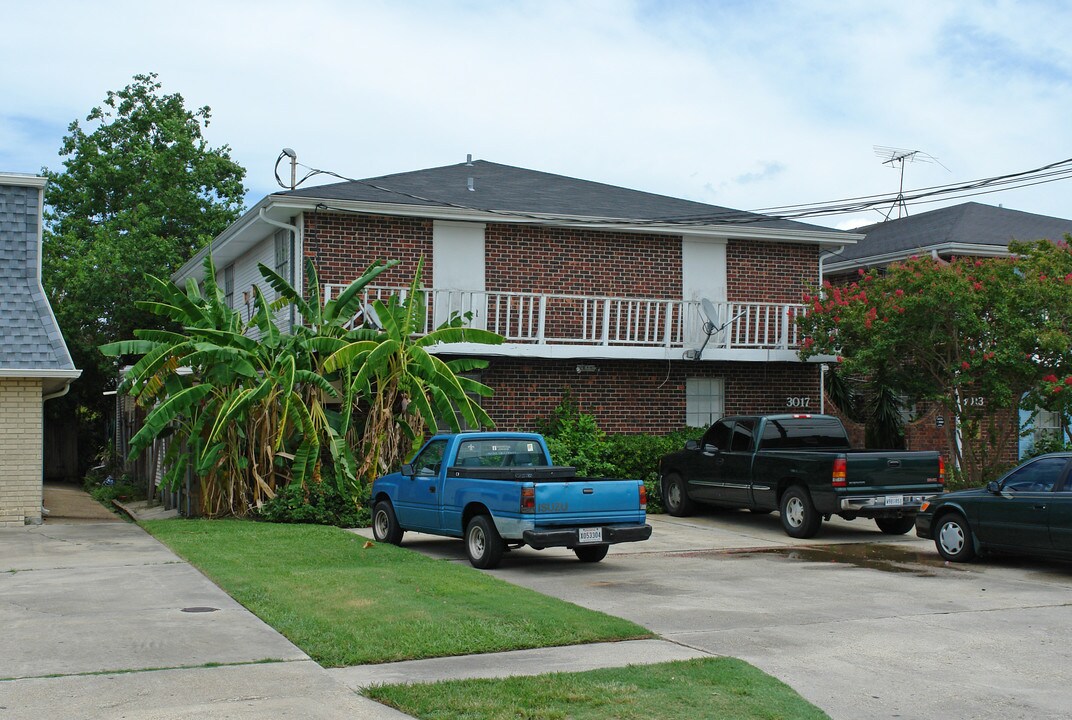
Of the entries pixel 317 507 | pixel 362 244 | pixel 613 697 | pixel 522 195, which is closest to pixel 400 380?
pixel 317 507

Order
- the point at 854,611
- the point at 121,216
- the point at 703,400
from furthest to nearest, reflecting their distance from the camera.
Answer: the point at 121,216 < the point at 703,400 < the point at 854,611

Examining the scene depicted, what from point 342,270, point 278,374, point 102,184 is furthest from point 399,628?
point 102,184

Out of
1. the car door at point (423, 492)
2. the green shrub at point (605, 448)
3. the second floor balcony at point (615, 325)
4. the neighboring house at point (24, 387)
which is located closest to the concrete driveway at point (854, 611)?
the car door at point (423, 492)

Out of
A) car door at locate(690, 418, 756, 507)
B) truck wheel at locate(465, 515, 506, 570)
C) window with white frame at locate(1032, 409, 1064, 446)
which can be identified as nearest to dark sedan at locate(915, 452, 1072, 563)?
car door at locate(690, 418, 756, 507)

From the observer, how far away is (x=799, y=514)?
1623cm

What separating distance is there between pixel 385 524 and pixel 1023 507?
7.78 meters

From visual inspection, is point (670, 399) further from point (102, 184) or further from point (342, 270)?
point (102, 184)

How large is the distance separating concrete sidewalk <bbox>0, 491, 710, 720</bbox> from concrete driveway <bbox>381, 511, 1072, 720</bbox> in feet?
3.82

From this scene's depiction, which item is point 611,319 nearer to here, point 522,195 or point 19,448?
point 522,195

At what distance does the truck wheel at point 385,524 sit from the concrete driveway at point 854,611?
0.94 feet

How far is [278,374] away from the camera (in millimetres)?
17578

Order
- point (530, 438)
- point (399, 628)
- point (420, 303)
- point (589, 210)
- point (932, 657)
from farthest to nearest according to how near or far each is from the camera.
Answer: point (589, 210) < point (420, 303) < point (530, 438) < point (399, 628) < point (932, 657)

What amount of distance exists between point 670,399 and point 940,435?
683 centimetres

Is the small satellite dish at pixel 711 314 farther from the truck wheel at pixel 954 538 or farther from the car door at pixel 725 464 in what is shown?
the truck wheel at pixel 954 538
